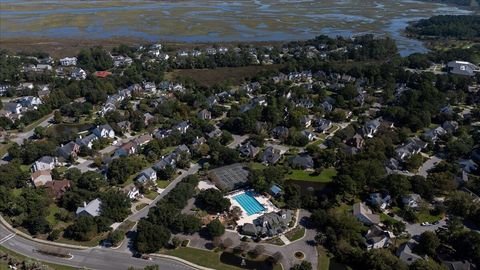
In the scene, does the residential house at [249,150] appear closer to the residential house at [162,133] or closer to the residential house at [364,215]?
the residential house at [162,133]

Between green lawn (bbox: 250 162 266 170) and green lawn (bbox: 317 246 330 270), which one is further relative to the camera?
green lawn (bbox: 250 162 266 170)

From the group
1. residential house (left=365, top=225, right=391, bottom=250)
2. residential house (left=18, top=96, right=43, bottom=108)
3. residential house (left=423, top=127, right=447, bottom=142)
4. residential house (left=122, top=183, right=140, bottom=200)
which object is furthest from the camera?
residential house (left=18, top=96, right=43, bottom=108)

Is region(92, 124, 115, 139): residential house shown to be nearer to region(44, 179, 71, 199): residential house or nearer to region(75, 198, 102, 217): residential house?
region(44, 179, 71, 199): residential house

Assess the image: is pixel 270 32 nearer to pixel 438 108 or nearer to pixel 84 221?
pixel 438 108

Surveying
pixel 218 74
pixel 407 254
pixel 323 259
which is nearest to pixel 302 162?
pixel 323 259

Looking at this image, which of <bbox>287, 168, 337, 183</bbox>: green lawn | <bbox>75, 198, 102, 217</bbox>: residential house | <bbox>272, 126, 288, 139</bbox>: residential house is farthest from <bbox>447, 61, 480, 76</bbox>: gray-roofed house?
<bbox>75, 198, 102, 217</bbox>: residential house

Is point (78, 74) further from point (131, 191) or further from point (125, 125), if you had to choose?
point (131, 191)
